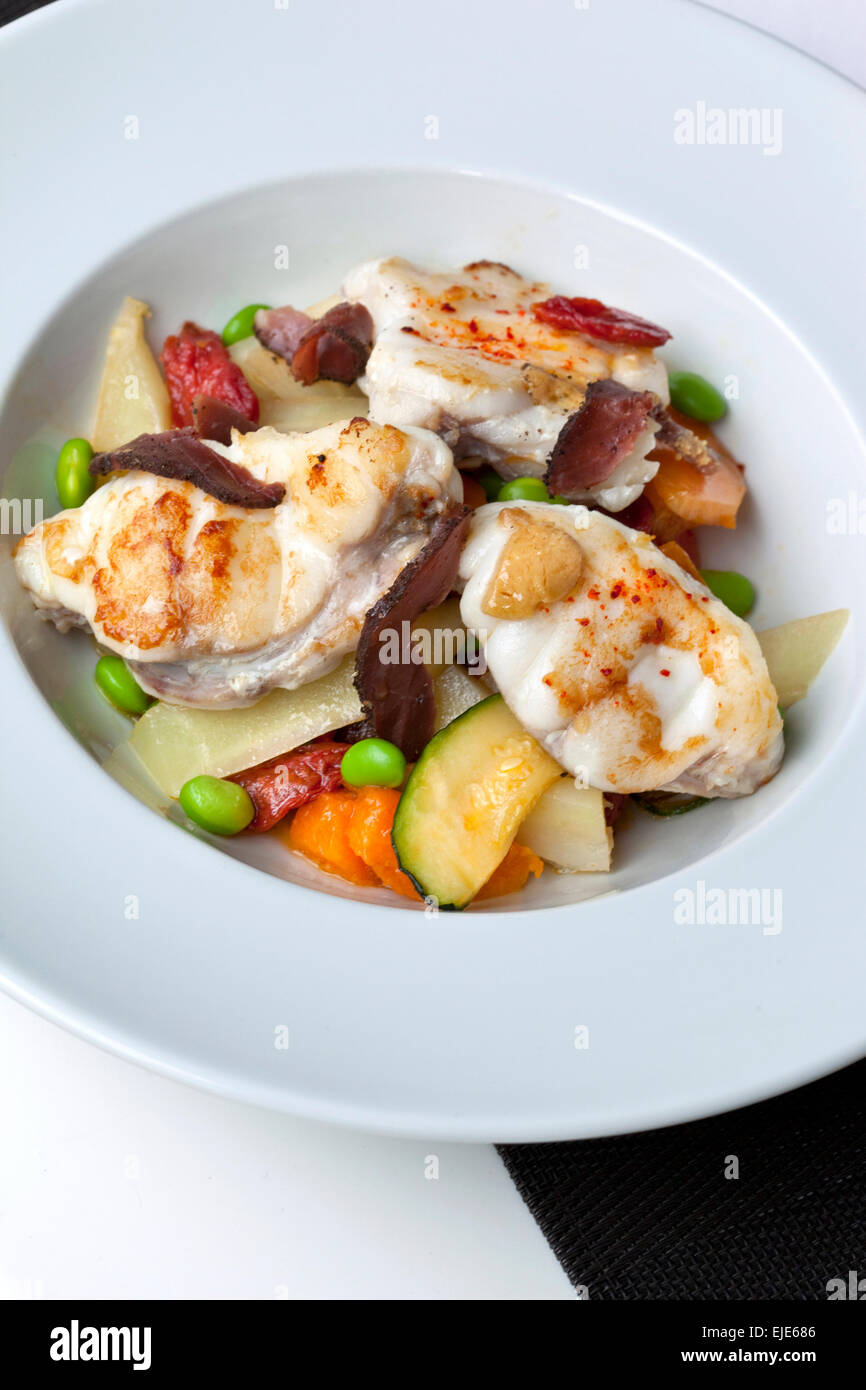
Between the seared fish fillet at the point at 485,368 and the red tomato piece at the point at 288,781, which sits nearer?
the red tomato piece at the point at 288,781

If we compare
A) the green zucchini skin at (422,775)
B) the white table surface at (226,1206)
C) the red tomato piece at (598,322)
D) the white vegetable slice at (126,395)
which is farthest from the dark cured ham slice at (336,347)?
the white table surface at (226,1206)

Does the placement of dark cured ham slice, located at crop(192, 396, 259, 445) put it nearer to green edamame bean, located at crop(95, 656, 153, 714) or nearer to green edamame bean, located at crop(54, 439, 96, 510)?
green edamame bean, located at crop(54, 439, 96, 510)

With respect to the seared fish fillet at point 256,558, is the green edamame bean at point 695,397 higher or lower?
higher

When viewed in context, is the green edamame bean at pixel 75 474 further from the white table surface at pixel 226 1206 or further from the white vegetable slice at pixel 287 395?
the white table surface at pixel 226 1206

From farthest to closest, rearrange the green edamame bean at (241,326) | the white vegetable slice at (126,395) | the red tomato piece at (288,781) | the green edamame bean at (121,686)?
the green edamame bean at (241,326)
the white vegetable slice at (126,395)
the green edamame bean at (121,686)
the red tomato piece at (288,781)

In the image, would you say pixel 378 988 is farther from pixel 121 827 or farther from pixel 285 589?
pixel 285 589

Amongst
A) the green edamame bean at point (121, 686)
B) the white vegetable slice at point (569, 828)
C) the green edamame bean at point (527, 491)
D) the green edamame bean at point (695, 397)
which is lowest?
the white vegetable slice at point (569, 828)

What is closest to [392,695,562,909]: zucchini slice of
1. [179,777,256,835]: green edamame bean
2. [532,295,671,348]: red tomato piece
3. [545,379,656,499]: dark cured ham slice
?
[179,777,256,835]: green edamame bean

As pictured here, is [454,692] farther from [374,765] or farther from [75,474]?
[75,474]
